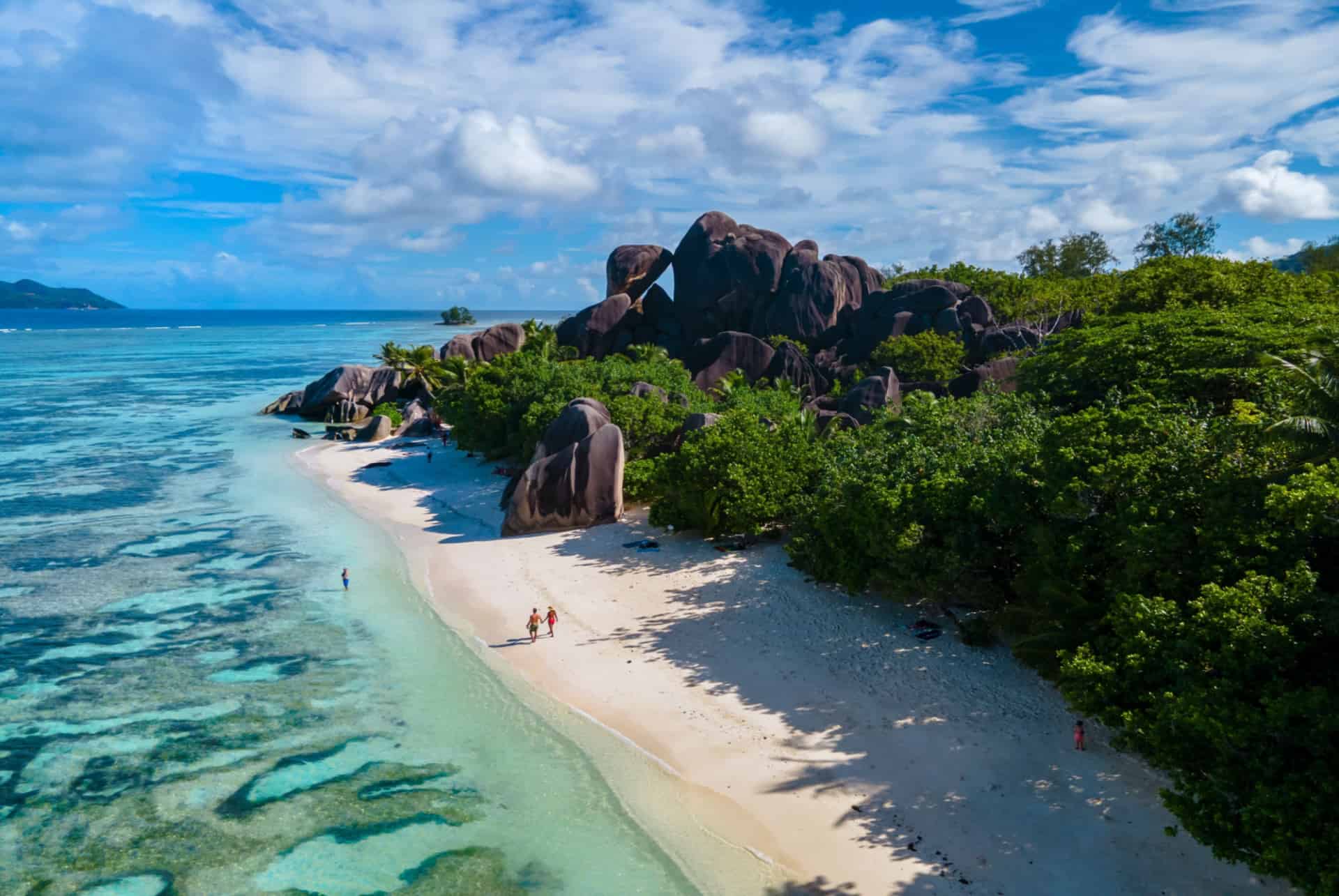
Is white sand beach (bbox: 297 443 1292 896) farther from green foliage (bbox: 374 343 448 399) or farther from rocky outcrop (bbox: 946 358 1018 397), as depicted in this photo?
green foliage (bbox: 374 343 448 399)

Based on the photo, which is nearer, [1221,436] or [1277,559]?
[1277,559]

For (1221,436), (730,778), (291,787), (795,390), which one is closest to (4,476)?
(291,787)

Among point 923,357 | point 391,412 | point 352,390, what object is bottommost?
point 391,412

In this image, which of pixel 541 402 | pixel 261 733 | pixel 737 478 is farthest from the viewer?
pixel 541 402

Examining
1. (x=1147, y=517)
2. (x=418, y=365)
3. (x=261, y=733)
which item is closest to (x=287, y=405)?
(x=418, y=365)

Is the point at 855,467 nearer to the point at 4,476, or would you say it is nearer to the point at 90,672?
the point at 90,672

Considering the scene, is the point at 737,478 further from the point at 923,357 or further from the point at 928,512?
the point at 923,357

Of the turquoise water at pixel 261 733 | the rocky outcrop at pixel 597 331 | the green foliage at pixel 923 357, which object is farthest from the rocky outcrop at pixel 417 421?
the green foliage at pixel 923 357
